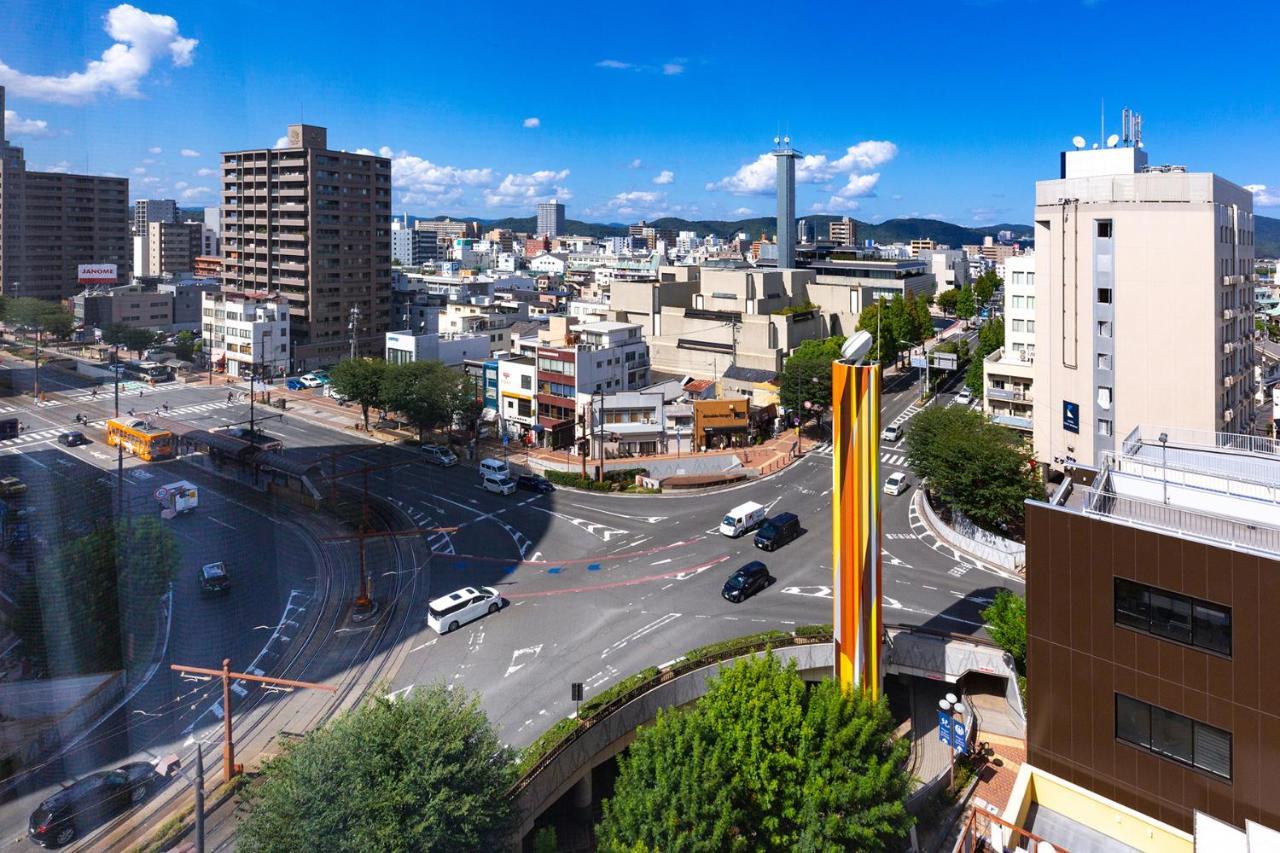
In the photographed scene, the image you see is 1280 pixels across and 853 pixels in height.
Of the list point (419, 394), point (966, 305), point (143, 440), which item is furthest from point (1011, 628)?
point (966, 305)

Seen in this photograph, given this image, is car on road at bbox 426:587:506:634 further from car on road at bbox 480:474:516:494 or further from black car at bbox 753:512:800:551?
car on road at bbox 480:474:516:494

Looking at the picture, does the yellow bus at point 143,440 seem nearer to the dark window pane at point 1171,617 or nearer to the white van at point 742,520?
the white van at point 742,520

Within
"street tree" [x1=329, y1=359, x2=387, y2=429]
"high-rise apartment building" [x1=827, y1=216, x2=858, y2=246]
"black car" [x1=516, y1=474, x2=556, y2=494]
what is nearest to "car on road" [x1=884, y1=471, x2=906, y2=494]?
"black car" [x1=516, y1=474, x2=556, y2=494]

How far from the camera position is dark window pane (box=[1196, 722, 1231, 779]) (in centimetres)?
426

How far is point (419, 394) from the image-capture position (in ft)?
51.3

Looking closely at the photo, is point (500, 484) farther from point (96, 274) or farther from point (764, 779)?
point (764, 779)

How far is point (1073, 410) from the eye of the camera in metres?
12.2

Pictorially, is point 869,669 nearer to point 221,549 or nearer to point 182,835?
point 182,835

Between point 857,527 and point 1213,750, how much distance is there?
8.44 ft

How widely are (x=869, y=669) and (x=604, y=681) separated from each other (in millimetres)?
2325

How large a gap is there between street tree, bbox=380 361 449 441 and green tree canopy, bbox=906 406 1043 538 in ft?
30.4

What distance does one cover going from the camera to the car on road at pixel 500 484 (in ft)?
43.0

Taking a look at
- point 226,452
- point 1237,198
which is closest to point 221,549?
point 226,452

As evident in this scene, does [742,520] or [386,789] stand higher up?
[742,520]
